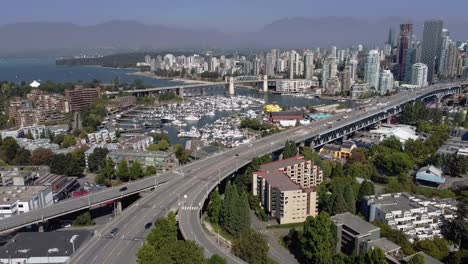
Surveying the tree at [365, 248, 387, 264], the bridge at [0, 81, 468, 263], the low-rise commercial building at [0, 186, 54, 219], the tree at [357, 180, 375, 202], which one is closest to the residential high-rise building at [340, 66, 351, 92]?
the bridge at [0, 81, 468, 263]

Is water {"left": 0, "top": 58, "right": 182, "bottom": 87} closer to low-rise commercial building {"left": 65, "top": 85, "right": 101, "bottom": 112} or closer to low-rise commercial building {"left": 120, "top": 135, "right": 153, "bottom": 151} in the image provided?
low-rise commercial building {"left": 65, "top": 85, "right": 101, "bottom": 112}

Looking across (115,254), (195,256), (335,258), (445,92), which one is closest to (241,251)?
(195,256)

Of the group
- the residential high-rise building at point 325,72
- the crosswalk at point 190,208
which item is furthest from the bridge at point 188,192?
the residential high-rise building at point 325,72

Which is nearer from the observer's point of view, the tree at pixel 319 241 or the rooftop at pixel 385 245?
the rooftop at pixel 385 245

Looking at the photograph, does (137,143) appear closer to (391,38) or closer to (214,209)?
(214,209)

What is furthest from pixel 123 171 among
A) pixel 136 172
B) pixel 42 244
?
pixel 42 244

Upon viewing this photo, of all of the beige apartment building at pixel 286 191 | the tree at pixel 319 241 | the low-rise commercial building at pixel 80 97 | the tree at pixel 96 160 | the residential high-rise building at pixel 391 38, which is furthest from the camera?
the residential high-rise building at pixel 391 38

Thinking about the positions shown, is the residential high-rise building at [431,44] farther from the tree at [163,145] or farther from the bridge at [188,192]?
A: the tree at [163,145]
